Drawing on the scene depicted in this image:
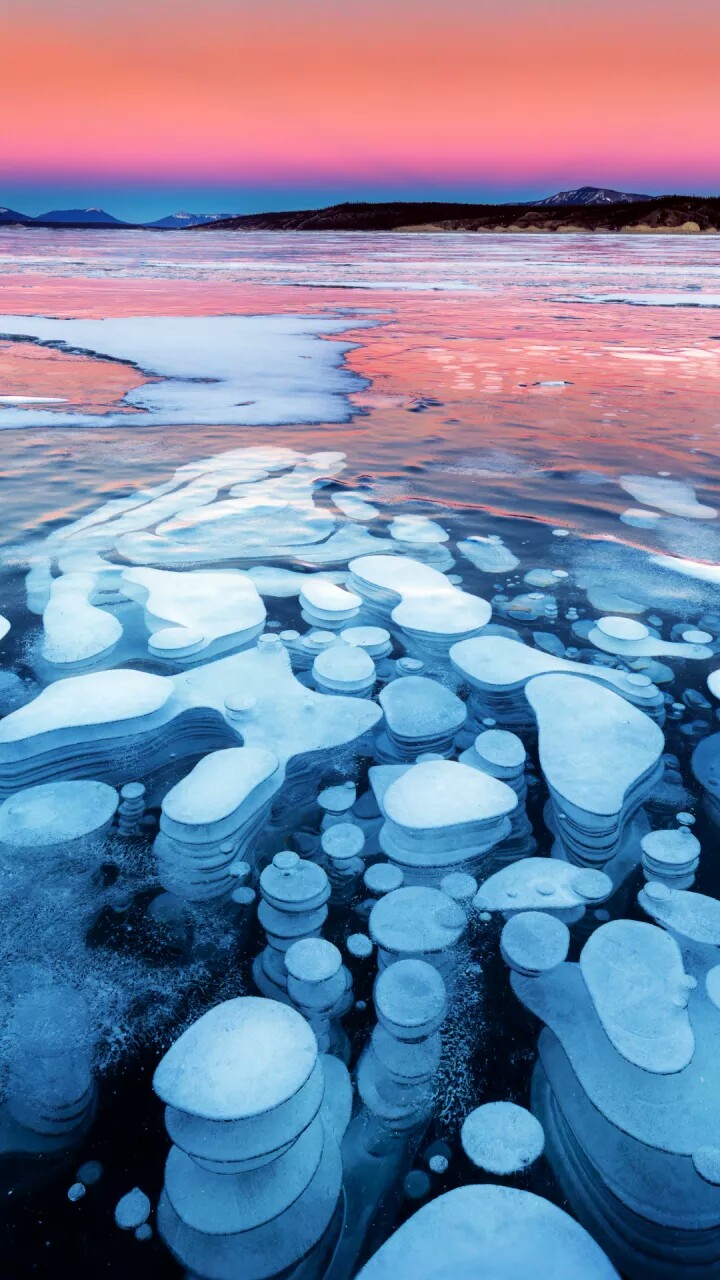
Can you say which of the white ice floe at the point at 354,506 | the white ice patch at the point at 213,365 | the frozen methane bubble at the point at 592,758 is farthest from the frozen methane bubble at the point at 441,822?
the white ice patch at the point at 213,365

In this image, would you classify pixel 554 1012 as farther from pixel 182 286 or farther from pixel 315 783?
pixel 182 286

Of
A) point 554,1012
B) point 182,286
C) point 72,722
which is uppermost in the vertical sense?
point 182,286

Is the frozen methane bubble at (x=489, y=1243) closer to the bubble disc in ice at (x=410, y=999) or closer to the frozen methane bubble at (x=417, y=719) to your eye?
the bubble disc in ice at (x=410, y=999)

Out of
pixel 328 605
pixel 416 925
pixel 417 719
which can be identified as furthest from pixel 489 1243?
pixel 328 605

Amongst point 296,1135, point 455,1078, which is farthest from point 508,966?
point 296,1135

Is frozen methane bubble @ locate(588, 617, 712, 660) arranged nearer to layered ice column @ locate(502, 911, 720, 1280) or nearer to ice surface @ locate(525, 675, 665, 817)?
ice surface @ locate(525, 675, 665, 817)

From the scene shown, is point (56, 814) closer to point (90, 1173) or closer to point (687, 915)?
point (90, 1173)
